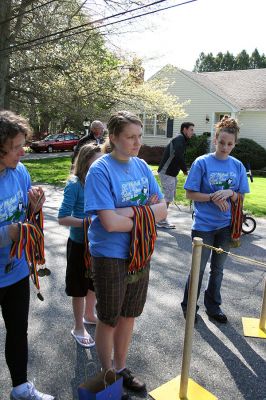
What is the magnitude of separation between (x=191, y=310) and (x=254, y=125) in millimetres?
21508

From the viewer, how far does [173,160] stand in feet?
25.1

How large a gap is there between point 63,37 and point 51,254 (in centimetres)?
1063

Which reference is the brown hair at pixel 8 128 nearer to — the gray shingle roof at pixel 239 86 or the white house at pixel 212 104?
the white house at pixel 212 104

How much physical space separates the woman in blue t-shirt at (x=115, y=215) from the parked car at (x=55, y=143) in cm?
2931

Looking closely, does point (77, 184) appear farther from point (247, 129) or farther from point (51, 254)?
point (247, 129)

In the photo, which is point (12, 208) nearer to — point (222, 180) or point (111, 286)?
point (111, 286)

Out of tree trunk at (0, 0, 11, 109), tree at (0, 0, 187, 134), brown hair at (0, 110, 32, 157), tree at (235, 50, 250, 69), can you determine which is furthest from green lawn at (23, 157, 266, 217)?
tree at (235, 50, 250, 69)

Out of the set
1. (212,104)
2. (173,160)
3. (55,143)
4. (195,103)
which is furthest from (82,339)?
(55,143)

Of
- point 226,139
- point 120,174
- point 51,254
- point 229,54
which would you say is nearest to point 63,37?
point 51,254

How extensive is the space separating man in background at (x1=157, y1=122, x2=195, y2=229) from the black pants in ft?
17.1

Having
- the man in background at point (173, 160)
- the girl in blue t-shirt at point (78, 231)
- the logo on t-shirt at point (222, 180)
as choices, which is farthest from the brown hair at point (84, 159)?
the man in background at point (173, 160)

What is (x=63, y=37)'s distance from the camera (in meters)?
13.9

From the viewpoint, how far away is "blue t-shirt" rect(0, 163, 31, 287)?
2.26 m

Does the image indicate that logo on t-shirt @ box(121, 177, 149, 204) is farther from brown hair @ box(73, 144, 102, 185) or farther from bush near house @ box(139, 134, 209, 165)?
bush near house @ box(139, 134, 209, 165)
